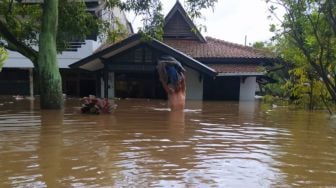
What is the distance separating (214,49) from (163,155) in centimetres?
1944

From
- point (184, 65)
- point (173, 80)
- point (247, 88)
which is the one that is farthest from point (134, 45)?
point (173, 80)

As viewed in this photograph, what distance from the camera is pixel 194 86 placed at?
23.8 m

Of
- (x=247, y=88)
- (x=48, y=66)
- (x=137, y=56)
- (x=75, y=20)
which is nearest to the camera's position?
(x=48, y=66)

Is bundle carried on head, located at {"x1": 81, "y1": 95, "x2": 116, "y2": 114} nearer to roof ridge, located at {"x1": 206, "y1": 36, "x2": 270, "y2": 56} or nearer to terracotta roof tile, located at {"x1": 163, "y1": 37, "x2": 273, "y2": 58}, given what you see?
terracotta roof tile, located at {"x1": 163, "y1": 37, "x2": 273, "y2": 58}

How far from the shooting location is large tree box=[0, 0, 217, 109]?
Answer: 44.4 feet

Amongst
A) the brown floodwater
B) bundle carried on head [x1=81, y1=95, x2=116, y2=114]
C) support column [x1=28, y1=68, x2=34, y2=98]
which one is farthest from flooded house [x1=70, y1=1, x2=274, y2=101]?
the brown floodwater

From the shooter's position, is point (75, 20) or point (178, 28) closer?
point (75, 20)


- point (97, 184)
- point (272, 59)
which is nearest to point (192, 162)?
point (97, 184)

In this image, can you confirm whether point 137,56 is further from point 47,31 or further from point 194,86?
point 47,31

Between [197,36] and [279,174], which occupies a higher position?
[197,36]

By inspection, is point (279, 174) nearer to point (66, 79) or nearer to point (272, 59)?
point (272, 59)

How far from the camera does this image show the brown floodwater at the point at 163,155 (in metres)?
4.46

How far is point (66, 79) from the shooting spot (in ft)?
87.0

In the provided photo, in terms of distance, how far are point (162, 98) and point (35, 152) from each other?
712 inches
